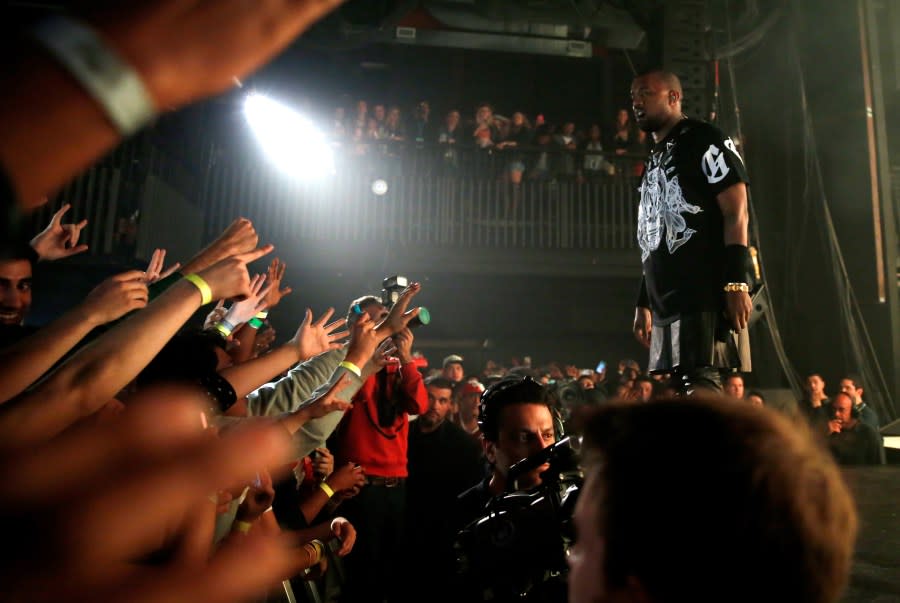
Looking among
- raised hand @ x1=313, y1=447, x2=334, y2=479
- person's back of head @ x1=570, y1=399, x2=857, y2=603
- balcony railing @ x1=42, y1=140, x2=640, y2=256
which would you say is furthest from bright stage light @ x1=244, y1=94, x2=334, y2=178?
person's back of head @ x1=570, y1=399, x2=857, y2=603

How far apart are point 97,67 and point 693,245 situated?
112 inches

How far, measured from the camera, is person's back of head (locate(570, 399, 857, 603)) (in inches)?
30.4

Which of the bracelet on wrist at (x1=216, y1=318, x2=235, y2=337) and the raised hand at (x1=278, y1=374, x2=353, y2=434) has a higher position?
the bracelet on wrist at (x1=216, y1=318, x2=235, y2=337)

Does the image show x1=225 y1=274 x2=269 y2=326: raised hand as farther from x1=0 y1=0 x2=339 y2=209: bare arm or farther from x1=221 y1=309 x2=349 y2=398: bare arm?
x1=0 y1=0 x2=339 y2=209: bare arm

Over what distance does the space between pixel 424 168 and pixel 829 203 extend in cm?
641

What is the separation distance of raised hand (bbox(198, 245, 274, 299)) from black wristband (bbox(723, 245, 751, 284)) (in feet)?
7.20

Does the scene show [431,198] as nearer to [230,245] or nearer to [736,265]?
[736,265]

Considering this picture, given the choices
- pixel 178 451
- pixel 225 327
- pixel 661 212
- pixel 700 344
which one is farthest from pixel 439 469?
pixel 178 451

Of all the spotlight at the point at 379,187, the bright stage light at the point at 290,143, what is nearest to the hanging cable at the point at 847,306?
the spotlight at the point at 379,187

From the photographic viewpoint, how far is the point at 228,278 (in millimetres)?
1297

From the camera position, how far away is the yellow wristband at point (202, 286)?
122 cm

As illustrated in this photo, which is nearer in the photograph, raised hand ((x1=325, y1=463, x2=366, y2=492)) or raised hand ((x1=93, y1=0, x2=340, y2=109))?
raised hand ((x1=93, y1=0, x2=340, y2=109))

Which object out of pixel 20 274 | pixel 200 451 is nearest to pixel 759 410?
pixel 200 451

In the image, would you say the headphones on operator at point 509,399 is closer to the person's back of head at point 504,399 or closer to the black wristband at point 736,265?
the person's back of head at point 504,399
